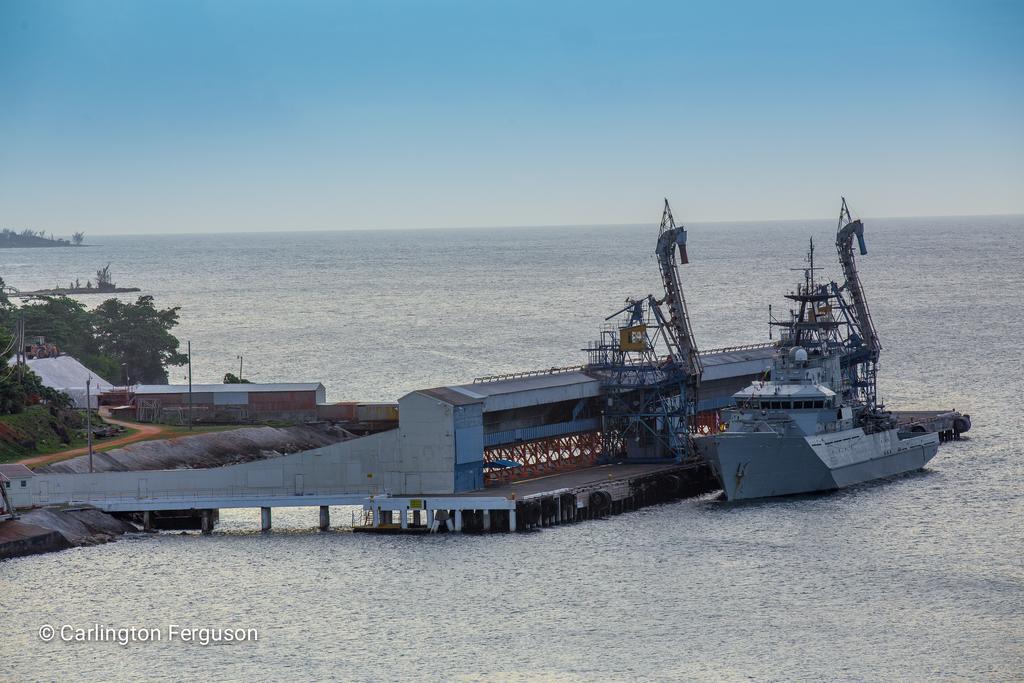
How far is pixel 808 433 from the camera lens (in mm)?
99938

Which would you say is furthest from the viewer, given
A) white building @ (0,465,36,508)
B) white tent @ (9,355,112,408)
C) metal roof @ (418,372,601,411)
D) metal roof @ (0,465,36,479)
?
white tent @ (9,355,112,408)

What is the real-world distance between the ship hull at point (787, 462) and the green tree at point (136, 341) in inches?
2654

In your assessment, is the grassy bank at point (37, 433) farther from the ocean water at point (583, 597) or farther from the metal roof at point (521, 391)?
the metal roof at point (521, 391)

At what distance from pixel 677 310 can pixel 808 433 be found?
1322 cm

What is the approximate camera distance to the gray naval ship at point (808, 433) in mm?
97000

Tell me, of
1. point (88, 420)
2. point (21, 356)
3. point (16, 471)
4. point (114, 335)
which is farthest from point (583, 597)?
point (114, 335)

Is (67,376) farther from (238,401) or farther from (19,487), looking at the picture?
(19,487)

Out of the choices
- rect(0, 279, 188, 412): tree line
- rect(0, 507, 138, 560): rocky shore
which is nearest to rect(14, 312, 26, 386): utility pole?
rect(0, 507, 138, 560): rocky shore

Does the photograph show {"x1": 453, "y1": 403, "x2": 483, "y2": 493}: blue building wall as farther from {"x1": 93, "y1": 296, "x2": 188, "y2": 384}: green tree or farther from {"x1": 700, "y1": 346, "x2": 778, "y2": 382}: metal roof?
{"x1": 93, "y1": 296, "x2": 188, "y2": 384}: green tree

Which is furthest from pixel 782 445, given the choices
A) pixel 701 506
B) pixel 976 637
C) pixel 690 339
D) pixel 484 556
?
pixel 976 637

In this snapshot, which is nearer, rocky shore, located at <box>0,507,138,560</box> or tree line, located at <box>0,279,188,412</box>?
rocky shore, located at <box>0,507,138,560</box>

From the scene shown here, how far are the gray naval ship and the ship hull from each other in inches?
2.2

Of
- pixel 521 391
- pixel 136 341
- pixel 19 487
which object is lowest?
pixel 19 487

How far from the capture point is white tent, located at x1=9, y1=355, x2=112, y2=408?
122125 millimetres
